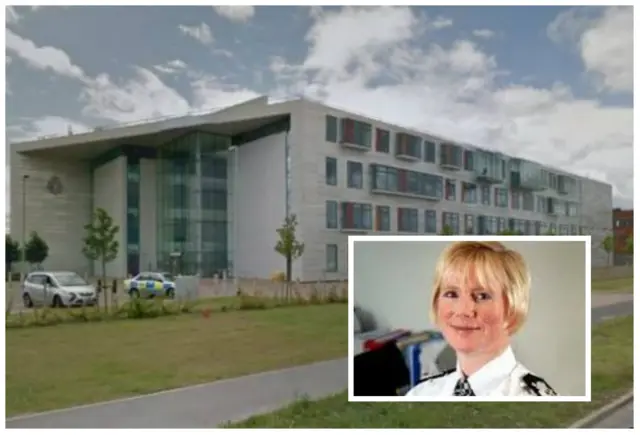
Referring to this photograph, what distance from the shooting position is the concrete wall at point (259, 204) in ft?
17.5

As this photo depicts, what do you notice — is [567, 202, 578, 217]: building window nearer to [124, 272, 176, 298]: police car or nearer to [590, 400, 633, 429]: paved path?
[590, 400, 633, 429]: paved path

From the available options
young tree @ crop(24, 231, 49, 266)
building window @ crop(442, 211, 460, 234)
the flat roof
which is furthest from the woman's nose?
young tree @ crop(24, 231, 49, 266)

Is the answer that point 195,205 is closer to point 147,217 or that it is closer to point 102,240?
point 147,217

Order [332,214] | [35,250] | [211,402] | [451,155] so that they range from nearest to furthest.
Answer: [211,402], [35,250], [332,214], [451,155]

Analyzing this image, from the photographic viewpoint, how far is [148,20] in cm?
515

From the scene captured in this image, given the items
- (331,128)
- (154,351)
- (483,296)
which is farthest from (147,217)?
(483,296)

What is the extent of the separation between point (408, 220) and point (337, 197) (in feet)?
1.69

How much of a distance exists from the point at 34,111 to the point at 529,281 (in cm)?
350

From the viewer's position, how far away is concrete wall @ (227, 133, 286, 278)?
17.5 ft

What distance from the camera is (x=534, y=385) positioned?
17.3ft

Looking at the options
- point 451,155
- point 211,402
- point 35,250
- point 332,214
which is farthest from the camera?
point 451,155

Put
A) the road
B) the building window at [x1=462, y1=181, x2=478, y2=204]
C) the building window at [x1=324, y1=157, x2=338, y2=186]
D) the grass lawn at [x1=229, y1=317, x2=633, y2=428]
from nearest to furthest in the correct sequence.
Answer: the road < the grass lawn at [x1=229, y1=317, x2=633, y2=428] < the building window at [x1=324, y1=157, x2=338, y2=186] < the building window at [x1=462, y1=181, x2=478, y2=204]

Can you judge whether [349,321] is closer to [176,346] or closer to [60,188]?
[176,346]

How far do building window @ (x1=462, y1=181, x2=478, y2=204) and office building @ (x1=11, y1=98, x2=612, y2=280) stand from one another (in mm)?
33
